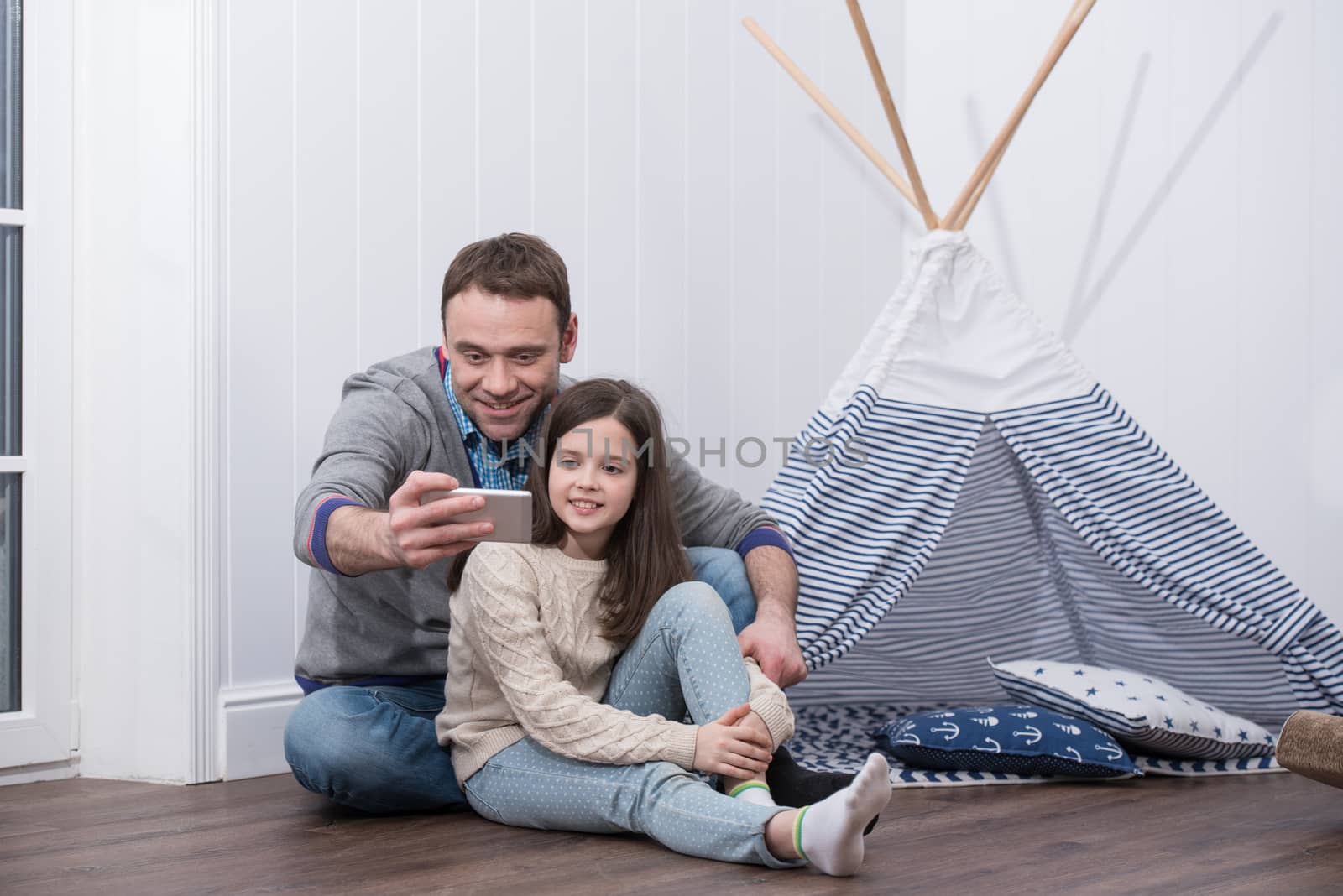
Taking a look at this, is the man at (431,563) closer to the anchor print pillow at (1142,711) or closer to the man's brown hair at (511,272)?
the man's brown hair at (511,272)

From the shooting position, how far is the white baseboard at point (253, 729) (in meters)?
1.88

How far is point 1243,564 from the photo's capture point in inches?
75.2

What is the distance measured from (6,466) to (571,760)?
3.34 ft

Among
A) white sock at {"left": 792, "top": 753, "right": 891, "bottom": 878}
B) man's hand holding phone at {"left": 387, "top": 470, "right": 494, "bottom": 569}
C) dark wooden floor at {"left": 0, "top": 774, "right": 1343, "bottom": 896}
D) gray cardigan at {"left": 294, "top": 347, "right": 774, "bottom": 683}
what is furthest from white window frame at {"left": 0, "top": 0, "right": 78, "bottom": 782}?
white sock at {"left": 792, "top": 753, "right": 891, "bottom": 878}

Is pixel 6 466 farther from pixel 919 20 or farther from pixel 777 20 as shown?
pixel 919 20

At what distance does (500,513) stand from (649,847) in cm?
44

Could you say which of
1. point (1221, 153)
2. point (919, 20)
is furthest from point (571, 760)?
point (919, 20)

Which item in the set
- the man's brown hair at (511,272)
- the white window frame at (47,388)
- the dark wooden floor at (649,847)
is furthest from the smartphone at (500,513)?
the white window frame at (47,388)

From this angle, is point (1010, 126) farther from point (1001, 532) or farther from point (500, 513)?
point (500, 513)

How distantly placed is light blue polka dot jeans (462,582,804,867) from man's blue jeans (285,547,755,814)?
3.1 inches

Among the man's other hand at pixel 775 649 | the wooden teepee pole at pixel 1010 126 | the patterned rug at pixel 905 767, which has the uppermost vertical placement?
the wooden teepee pole at pixel 1010 126

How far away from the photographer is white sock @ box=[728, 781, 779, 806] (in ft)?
4.50

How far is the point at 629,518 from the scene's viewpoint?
162 centimetres

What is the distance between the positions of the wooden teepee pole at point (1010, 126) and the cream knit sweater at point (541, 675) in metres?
1.10
